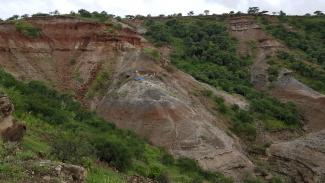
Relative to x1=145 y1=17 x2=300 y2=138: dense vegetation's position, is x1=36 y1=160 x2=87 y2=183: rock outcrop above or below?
above

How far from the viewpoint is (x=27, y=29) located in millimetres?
36656

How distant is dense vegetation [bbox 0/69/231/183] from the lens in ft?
48.1

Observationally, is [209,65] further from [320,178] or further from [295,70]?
[320,178]

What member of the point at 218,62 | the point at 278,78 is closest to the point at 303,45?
the point at 278,78

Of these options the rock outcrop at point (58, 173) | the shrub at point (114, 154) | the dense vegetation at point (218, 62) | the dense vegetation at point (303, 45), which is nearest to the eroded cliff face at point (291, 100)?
the dense vegetation at point (218, 62)

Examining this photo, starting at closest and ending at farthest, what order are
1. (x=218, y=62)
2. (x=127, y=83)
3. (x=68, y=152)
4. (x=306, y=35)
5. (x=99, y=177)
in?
(x=99, y=177) → (x=68, y=152) → (x=127, y=83) → (x=218, y=62) → (x=306, y=35)

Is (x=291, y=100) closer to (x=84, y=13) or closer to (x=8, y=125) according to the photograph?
(x=84, y=13)

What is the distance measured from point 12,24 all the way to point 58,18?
11.1ft

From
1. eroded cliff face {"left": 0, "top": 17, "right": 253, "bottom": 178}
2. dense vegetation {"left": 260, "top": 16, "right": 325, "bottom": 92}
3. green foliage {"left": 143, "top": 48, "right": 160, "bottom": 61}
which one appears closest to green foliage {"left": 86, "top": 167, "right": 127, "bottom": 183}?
eroded cliff face {"left": 0, "top": 17, "right": 253, "bottom": 178}

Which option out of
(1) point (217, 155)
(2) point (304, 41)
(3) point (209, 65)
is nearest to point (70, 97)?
(1) point (217, 155)

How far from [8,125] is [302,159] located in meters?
19.9

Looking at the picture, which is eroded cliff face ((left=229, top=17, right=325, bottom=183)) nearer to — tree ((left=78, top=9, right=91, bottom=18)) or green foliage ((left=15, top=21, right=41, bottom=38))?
tree ((left=78, top=9, right=91, bottom=18))

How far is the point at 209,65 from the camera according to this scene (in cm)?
4969

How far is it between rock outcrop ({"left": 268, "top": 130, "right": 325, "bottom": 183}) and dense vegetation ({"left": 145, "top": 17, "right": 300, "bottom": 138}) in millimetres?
3016
